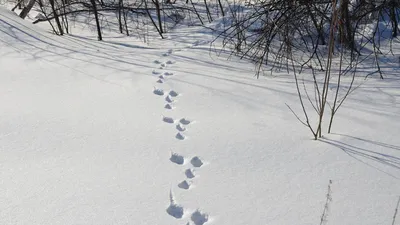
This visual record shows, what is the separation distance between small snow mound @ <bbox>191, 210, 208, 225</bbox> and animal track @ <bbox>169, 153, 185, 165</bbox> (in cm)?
51

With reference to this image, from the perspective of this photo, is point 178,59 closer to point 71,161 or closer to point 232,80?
point 232,80

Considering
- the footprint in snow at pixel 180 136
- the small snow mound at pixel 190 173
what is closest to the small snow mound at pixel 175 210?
the small snow mound at pixel 190 173

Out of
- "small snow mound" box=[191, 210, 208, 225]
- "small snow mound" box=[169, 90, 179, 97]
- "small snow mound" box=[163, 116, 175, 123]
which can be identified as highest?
"small snow mound" box=[169, 90, 179, 97]

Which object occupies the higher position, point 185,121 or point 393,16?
point 393,16

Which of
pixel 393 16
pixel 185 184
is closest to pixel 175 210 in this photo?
pixel 185 184

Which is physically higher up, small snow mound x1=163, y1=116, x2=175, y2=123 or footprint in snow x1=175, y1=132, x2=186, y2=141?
small snow mound x1=163, y1=116, x2=175, y2=123

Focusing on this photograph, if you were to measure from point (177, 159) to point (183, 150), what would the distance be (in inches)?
4.2

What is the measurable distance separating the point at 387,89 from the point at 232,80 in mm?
1296

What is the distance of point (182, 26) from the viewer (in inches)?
295

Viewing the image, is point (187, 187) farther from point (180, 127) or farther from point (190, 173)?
point (180, 127)

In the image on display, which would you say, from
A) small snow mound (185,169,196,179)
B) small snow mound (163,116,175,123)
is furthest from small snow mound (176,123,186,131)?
small snow mound (185,169,196,179)

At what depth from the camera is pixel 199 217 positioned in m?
1.73

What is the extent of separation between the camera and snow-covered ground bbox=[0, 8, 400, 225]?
176 centimetres

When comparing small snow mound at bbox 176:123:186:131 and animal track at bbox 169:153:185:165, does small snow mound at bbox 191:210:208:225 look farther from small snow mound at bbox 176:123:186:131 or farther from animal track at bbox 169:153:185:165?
small snow mound at bbox 176:123:186:131
